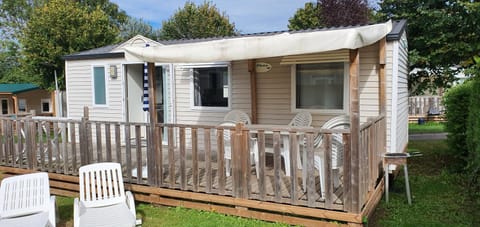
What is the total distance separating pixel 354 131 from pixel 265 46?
129cm

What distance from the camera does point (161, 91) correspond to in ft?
25.6

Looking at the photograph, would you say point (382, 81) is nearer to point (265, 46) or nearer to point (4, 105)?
point (265, 46)

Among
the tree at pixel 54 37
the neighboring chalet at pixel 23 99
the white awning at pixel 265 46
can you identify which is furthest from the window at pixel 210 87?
the neighboring chalet at pixel 23 99

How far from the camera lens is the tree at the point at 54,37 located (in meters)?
12.6

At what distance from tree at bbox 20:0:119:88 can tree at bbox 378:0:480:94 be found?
10.6 metres

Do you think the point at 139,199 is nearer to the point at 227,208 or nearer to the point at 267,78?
the point at 227,208

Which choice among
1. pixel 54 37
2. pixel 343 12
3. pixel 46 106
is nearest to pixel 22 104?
pixel 46 106

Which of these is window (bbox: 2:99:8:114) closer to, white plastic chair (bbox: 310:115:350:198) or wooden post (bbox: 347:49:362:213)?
white plastic chair (bbox: 310:115:350:198)

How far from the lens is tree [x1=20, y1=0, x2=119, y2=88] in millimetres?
12555

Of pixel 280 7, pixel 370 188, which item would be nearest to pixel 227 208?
pixel 370 188

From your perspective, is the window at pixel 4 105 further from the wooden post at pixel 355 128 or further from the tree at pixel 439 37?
the wooden post at pixel 355 128

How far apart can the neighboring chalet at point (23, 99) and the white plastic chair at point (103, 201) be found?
14290 mm


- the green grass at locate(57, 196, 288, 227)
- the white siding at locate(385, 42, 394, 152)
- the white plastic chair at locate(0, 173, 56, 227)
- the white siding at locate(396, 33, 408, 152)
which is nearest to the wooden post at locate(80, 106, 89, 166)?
the green grass at locate(57, 196, 288, 227)

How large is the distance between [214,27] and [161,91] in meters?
17.2
